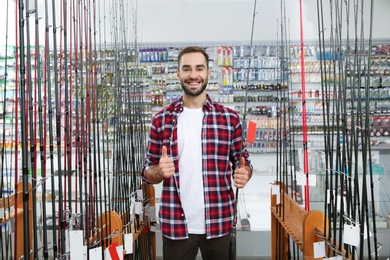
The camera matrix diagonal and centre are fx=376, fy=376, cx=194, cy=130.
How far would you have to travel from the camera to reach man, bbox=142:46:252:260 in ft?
6.01

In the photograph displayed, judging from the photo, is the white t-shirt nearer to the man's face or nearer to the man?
the man

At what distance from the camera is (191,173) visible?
6.10 ft

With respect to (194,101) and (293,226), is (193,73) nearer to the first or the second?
(194,101)

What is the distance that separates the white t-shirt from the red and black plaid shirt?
2 centimetres

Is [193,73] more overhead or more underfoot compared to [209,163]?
more overhead

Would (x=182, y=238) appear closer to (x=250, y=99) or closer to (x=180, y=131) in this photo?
(x=180, y=131)

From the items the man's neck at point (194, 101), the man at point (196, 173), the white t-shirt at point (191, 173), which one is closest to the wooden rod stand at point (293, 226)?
the man at point (196, 173)

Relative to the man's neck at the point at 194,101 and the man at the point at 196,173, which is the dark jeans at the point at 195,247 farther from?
the man's neck at the point at 194,101

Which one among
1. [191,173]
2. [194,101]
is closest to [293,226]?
[191,173]

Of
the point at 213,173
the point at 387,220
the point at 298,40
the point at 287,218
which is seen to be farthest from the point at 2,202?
the point at 298,40

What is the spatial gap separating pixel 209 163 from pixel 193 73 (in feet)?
1.48

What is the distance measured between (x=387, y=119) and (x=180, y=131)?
4397mm

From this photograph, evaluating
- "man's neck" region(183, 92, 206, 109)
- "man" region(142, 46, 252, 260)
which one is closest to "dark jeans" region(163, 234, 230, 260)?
"man" region(142, 46, 252, 260)

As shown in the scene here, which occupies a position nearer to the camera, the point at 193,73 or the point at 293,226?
the point at 193,73
